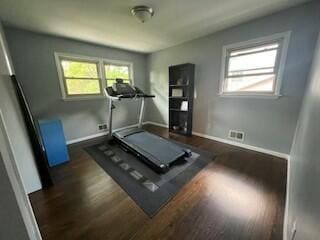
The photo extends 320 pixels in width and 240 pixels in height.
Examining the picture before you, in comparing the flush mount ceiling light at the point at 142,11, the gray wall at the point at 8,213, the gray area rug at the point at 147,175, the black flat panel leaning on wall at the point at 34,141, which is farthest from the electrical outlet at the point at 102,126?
the gray wall at the point at 8,213

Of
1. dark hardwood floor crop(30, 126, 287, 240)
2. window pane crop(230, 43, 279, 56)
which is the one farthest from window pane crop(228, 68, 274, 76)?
dark hardwood floor crop(30, 126, 287, 240)

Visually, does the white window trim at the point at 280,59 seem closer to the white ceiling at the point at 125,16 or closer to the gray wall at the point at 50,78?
the white ceiling at the point at 125,16

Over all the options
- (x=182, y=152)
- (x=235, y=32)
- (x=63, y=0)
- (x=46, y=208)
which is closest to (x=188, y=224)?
(x=182, y=152)

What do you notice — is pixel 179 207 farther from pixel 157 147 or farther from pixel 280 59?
pixel 280 59

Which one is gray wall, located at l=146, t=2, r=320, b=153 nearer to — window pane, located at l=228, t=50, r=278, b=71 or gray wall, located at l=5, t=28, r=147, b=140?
window pane, located at l=228, t=50, r=278, b=71

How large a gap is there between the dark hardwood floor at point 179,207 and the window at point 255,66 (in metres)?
1.47

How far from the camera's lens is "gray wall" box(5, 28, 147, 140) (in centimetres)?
275

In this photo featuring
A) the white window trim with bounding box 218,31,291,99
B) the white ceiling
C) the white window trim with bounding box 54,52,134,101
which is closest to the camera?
the white ceiling

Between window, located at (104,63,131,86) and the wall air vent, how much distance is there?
3437 mm

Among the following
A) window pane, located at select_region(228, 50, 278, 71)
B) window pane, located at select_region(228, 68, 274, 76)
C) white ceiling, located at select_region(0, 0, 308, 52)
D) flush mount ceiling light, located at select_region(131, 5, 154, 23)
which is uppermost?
white ceiling, located at select_region(0, 0, 308, 52)

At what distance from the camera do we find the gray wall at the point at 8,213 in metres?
0.48

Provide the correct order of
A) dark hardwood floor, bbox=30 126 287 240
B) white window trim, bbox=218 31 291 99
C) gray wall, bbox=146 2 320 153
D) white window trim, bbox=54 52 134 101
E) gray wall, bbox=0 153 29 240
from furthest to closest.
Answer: white window trim, bbox=54 52 134 101
white window trim, bbox=218 31 291 99
gray wall, bbox=146 2 320 153
dark hardwood floor, bbox=30 126 287 240
gray wall, bbox=0 153 29 240

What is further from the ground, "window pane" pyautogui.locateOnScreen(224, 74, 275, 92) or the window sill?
"window pane" pyautogui.locateOnScreen(224, 74, 275, 92)

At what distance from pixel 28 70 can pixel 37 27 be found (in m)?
0.86
